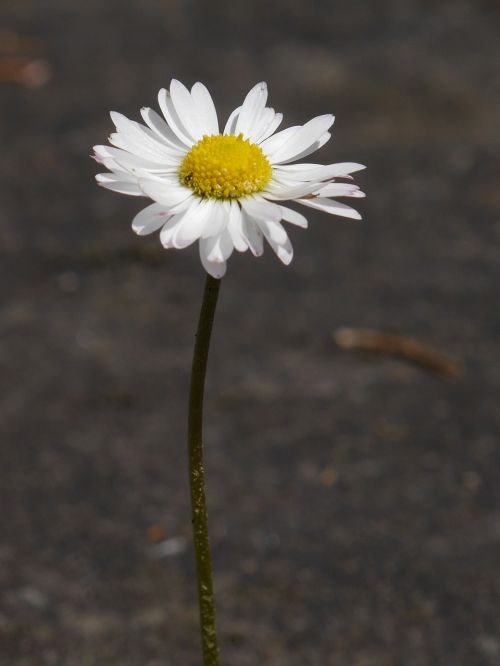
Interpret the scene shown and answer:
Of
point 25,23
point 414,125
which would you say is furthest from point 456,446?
point 25,23

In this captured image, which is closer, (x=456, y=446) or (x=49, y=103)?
(x=456, y=446)

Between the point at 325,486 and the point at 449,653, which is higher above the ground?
the point at 325,486

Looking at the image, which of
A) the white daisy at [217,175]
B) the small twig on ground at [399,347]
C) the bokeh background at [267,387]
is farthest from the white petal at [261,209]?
the small twig on ground at [399,347]

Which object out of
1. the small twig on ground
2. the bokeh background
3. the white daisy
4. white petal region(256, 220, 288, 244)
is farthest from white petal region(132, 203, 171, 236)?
the small twig on ground

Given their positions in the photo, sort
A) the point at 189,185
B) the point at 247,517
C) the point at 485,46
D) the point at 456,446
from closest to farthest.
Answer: the point at 189,185
the point at 247,517
the point at 456,446
the point at 485,46

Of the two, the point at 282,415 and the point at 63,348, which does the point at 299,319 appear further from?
the point at 63,348

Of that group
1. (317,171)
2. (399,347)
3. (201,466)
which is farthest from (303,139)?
(399,347)

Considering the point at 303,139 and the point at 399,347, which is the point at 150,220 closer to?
the point at 303,139
